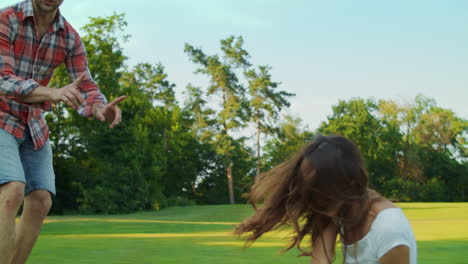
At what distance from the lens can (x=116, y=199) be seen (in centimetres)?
3119

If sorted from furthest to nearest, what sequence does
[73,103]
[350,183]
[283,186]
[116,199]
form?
1. [116,199]
2. [73,103]
3. [283,186]
4. [350,183]

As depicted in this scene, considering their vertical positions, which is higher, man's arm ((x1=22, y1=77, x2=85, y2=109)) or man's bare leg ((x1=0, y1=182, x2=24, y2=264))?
man's arm ((x1=22, y1=77, x2=85, y2=109))

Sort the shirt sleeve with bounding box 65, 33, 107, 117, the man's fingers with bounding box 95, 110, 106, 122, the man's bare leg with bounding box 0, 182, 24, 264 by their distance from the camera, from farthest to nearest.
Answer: the shirt sleeve with bounding box 65, 33, 107, 117 → the man's fingers with bounding box 95, 110, 106, 122 → the man's bare leg with bounding box 0, 182, 24, 264

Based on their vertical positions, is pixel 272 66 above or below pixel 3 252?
above

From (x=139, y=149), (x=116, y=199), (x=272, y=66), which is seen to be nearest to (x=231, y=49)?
(x=272, y=66)

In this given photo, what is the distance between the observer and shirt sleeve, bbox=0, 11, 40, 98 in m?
3.41

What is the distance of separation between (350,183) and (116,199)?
29.9m

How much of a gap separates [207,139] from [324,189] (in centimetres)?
4512

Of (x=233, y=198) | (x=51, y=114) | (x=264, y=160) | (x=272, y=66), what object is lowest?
(x=233, y=198)

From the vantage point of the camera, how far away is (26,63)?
3787 mm

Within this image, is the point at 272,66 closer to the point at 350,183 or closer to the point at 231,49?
the point at 231,49

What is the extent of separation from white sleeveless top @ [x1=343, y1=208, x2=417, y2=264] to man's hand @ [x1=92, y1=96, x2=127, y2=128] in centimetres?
204

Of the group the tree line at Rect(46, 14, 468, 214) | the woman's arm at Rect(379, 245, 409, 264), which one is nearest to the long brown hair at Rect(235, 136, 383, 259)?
the woman's arm at Rect(379, 245, 409, 264)

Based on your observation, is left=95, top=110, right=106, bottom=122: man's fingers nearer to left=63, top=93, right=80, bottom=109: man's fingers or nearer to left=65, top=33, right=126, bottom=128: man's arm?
left=65, top=33, right=126, bottom=128: man's arm
